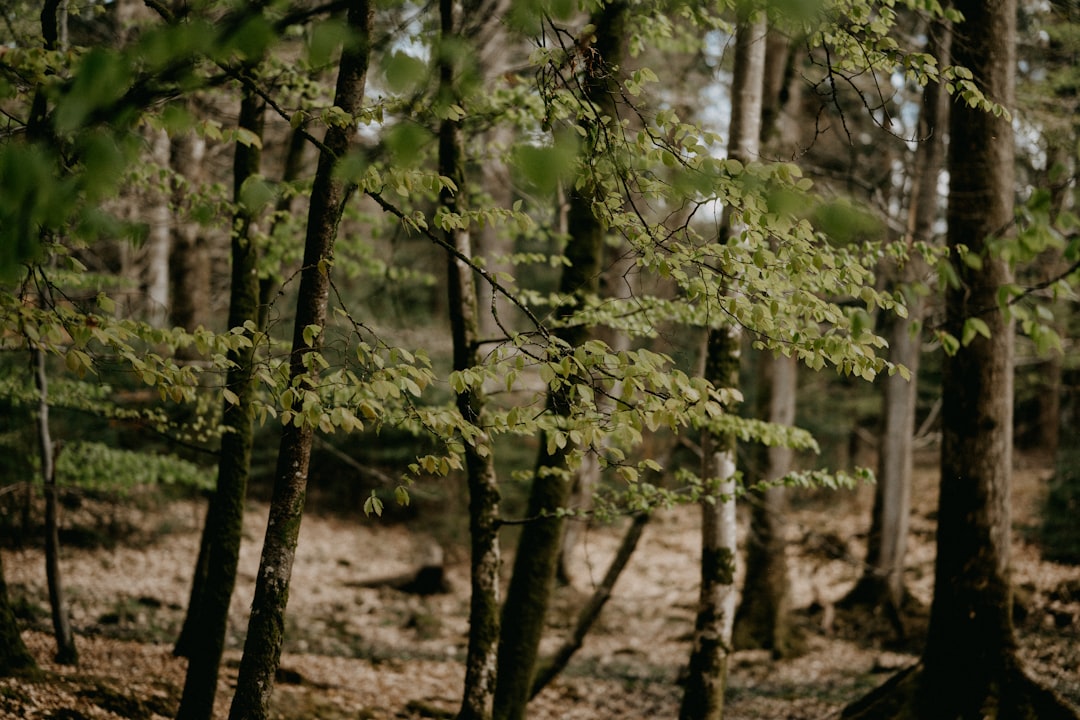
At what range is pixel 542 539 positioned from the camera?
6422 mm

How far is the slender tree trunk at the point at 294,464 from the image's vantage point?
11.9 feet

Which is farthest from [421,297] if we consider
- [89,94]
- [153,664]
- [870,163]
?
[89,94]

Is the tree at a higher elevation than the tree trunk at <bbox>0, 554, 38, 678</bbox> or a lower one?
higher

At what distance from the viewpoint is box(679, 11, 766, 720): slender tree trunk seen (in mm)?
5898

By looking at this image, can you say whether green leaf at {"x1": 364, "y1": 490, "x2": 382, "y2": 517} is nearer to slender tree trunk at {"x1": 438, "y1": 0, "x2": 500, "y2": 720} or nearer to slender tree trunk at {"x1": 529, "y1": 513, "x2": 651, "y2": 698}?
slender tree trunk at {"x1": 438, "y1": 0, "x2": 500, "y2": 720}

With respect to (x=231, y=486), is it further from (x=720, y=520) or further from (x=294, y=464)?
(x=720, y=520)

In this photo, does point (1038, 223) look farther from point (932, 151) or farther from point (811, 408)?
point (811, 408)

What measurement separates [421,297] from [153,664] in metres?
16.1

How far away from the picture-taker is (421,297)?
2244 centimetres

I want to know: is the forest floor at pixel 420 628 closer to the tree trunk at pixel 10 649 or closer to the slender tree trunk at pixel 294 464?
the tree trunk at pixel 10 649

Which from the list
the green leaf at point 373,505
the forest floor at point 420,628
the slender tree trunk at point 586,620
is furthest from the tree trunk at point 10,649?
the slender tree trunk at point 586,620

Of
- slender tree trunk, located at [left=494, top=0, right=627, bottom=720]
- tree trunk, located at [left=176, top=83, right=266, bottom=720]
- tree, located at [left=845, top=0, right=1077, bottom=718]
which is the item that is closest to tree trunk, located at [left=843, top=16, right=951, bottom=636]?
tree, located at [left=845, top=0, right=1077, bottom=718]

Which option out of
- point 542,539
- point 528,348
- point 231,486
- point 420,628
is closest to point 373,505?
point 231,486

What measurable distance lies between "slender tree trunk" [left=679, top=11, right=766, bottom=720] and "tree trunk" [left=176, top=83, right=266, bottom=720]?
11.9 feet
